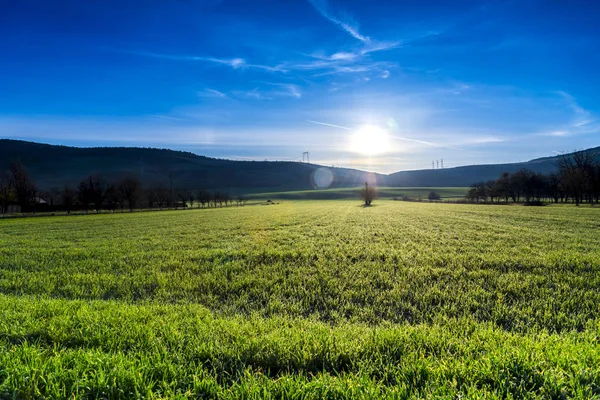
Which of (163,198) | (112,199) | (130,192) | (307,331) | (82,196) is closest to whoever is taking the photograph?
(307,331)

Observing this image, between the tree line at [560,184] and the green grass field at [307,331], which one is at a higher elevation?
the tree line at [560,184]

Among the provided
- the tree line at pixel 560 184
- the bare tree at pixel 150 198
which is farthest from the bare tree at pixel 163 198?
the tree line at pixel 560 184

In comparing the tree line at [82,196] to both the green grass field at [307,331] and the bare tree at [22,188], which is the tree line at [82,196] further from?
the green grass field at [307,331]

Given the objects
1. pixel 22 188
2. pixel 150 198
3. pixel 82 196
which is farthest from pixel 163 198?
pixel 22 188

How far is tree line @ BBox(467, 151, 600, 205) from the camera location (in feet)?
234

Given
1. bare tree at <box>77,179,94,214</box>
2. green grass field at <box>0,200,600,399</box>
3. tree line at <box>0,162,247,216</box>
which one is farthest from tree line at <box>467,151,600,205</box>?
bare tree at <box>77,179,94,214</box>

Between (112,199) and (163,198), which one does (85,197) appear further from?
(163,198)

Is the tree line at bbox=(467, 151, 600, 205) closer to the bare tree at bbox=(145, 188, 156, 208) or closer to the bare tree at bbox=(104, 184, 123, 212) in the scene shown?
the bare tree at bbox=(145, 188, 156, 208)

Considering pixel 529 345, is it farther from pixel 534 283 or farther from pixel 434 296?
pixel 534 283

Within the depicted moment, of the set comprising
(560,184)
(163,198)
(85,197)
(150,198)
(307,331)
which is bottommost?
(307,331)

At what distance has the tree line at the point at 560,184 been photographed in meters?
71.3

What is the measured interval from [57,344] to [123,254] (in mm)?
9434

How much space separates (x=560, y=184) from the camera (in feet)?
265

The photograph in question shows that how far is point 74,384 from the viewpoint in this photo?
9.48 feet
